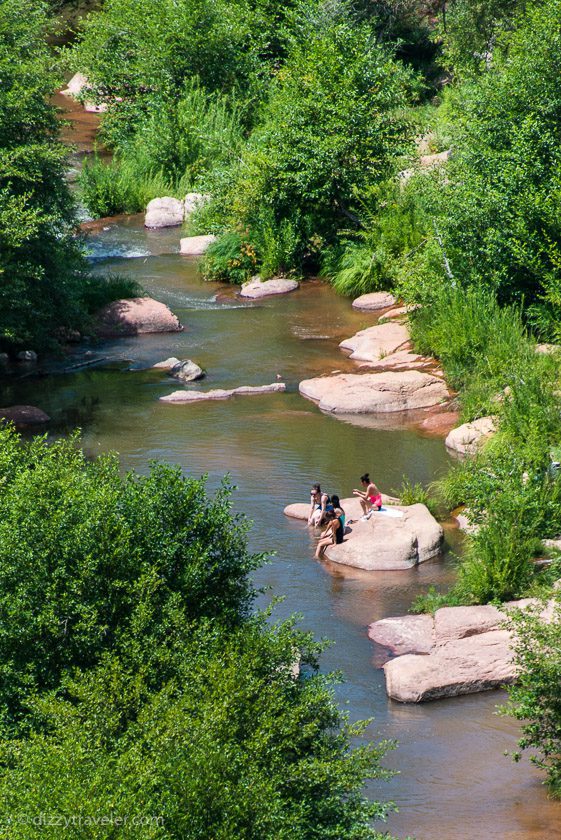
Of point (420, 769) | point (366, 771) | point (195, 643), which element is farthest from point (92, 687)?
point (420, 769)

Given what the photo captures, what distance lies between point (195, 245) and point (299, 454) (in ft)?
44.9

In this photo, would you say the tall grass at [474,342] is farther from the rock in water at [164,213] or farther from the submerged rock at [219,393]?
the rock in water at [164,213]

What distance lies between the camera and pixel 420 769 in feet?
41.2

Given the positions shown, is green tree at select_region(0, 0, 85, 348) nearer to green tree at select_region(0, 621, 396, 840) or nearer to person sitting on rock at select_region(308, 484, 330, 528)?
person sitting on rock at select_region(308, 484, 330, 528)

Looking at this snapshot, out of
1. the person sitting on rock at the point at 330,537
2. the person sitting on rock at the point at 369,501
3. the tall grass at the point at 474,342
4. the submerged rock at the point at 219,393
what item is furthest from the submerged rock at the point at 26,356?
the person sitting on rock at the point at 330,537

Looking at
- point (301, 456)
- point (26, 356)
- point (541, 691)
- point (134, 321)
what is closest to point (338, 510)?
point (301, 456)

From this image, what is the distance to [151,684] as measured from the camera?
413 inches

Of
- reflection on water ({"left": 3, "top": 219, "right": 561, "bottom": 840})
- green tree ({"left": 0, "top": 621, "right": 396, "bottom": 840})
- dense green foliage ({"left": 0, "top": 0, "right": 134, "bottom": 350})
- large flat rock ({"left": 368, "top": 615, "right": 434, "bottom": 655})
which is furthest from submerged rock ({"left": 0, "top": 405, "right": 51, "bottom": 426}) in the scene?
green tree ({"left": 0, "top": 621, "right": 396, "bottom": 840})

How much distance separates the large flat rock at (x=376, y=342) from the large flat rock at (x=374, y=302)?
1.85 m

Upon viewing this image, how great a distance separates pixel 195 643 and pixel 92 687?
42.7 inches

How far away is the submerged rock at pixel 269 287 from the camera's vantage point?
29.9m

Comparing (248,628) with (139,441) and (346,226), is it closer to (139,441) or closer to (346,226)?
(139,441)

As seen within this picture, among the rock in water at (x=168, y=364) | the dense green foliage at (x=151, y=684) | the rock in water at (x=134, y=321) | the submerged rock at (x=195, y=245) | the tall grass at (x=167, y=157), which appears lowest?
the rock in water at (x=168, y=364)

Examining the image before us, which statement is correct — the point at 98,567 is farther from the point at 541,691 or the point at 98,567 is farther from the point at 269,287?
the point at 269,287
